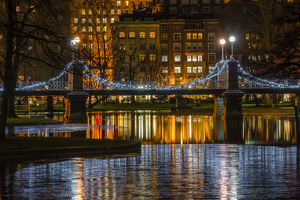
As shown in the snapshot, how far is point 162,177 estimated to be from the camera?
1281 centimetres

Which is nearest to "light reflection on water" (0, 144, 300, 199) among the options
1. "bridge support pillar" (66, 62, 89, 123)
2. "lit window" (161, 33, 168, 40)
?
"bridge support pillar" (66, 62, 89, 123)

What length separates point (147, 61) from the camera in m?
112

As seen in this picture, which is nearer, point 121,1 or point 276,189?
point 276,189

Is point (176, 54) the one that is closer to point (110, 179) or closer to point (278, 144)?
point (278, 144)

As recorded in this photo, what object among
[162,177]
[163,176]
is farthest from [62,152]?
[162,177]

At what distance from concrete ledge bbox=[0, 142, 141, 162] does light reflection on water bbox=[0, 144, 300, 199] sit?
1.00m

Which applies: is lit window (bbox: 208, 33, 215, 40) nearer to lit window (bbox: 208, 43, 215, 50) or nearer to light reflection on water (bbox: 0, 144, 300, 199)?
lit window (bbox: 208, 43, 215, 50)

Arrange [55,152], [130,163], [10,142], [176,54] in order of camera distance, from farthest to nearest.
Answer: [176,54] → [10,142] → [55,152] → [130,163]

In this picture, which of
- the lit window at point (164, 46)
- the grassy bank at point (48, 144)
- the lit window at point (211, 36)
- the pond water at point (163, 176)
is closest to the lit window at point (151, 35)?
the lit window at point (164, 46)

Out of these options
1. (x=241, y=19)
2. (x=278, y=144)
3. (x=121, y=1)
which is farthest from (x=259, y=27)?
(x=121, y=1)

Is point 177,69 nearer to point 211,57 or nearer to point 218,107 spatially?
point 211,57

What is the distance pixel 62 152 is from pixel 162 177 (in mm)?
5552

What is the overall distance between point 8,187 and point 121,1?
599 feet

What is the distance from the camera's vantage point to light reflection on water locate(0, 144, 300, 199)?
1064 centimetres
